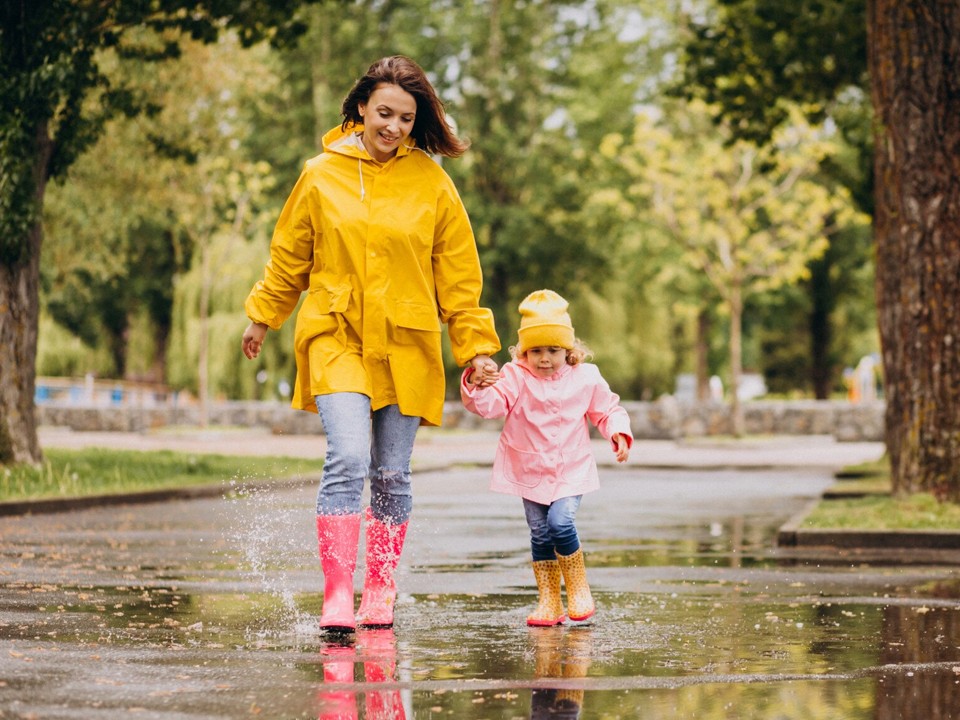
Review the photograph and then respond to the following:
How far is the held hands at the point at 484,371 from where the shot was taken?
21.5 feet

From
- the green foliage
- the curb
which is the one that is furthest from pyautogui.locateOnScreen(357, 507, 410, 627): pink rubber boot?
the green foliage

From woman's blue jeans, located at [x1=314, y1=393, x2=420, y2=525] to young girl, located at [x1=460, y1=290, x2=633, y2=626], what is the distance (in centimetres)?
43

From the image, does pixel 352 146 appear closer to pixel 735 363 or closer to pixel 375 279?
pixel 375 279

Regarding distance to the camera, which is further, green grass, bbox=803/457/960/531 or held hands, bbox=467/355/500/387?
green grass, bbox=803/457/960/531

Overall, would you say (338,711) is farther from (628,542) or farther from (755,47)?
(755,47)

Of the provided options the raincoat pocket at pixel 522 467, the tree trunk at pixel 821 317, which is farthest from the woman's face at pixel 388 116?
the tree trunk at pixel 821 317

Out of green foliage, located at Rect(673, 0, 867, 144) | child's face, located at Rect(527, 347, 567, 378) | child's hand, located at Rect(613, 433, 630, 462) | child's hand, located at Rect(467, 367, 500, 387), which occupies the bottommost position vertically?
child's hand, located at Rect(613, 433, 630, 462)

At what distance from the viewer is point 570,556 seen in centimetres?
701

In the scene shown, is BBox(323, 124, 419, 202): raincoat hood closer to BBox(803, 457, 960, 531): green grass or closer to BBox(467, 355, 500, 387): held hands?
BBox(467, 355, 500, 387): held hands

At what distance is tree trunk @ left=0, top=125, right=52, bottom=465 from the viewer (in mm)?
16875

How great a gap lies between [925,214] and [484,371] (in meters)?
6.77

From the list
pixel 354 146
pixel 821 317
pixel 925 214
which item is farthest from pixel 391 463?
pixel 821 317

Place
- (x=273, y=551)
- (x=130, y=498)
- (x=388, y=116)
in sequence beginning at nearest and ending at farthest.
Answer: (x=388, y=116), (x=273, y=551), (x=130, y=498)

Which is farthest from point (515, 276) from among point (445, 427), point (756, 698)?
point (756, 698)
